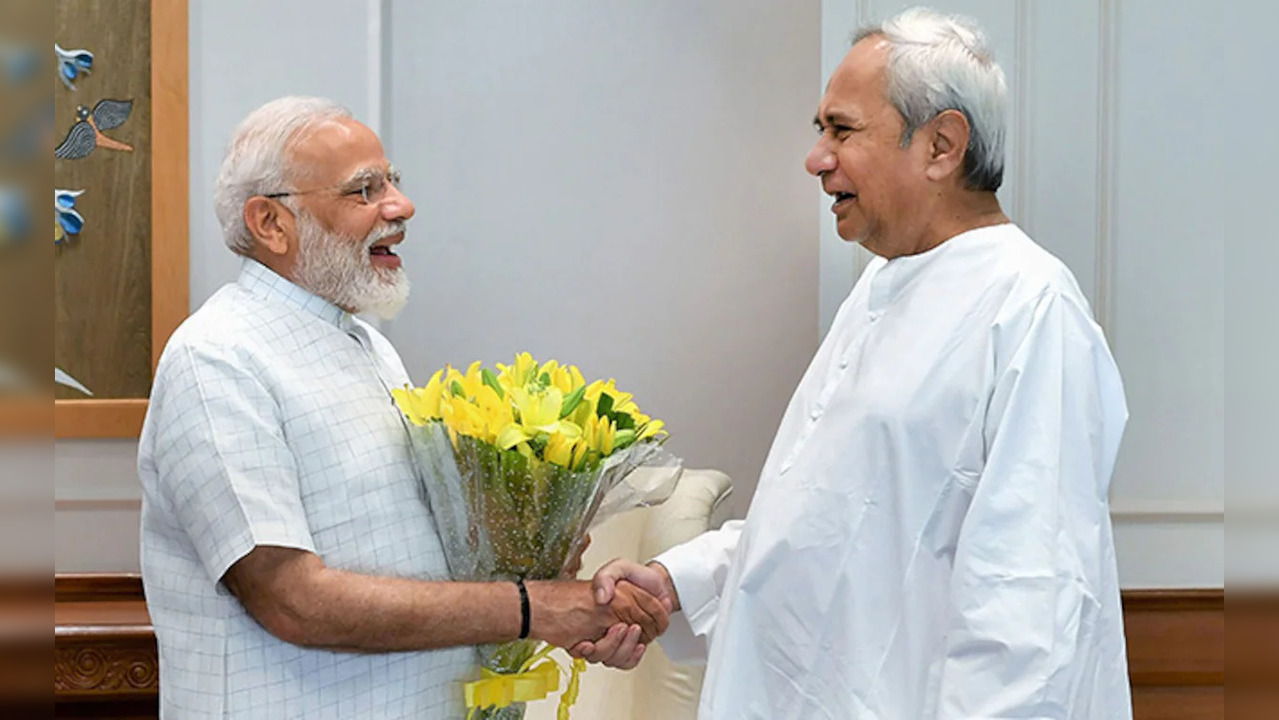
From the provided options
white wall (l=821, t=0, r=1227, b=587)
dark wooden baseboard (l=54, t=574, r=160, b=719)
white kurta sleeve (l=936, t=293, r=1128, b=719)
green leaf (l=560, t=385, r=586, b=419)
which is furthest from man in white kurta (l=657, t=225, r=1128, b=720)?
dark wooden baseboard (l=54, t=574, r=160, b=719)

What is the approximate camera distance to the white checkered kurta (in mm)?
1631

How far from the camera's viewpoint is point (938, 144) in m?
1.70

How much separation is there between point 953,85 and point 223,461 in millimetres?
1118

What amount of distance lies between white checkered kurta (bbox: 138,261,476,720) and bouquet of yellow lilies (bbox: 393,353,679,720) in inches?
2.6

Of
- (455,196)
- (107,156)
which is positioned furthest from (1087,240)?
(107,156)

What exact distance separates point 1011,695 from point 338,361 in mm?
1045

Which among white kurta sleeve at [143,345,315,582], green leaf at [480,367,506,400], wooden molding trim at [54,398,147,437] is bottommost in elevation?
wooden molding trim at [54,398,147,437]

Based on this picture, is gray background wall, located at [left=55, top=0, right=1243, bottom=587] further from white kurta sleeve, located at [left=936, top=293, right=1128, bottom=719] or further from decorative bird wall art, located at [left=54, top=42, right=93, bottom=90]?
white kurta sleeve, located at [left=936, top=293, right=1128, bottom=719]

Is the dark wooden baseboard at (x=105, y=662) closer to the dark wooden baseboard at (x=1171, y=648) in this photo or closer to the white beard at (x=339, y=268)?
the white beard at (x=339, y=268)

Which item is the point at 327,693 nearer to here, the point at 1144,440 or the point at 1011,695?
the point at 1011,695

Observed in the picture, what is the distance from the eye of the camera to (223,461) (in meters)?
1.62

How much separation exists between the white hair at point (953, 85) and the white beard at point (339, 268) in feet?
2.64

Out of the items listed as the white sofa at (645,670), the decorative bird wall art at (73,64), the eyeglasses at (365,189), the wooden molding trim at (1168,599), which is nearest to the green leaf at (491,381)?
the eyeglasses at (365,189)

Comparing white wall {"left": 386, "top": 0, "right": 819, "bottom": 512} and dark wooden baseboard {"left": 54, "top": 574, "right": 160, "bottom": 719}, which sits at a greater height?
white wall {"left": 386, "top": 0, "right": 819, "bottom": 512}
